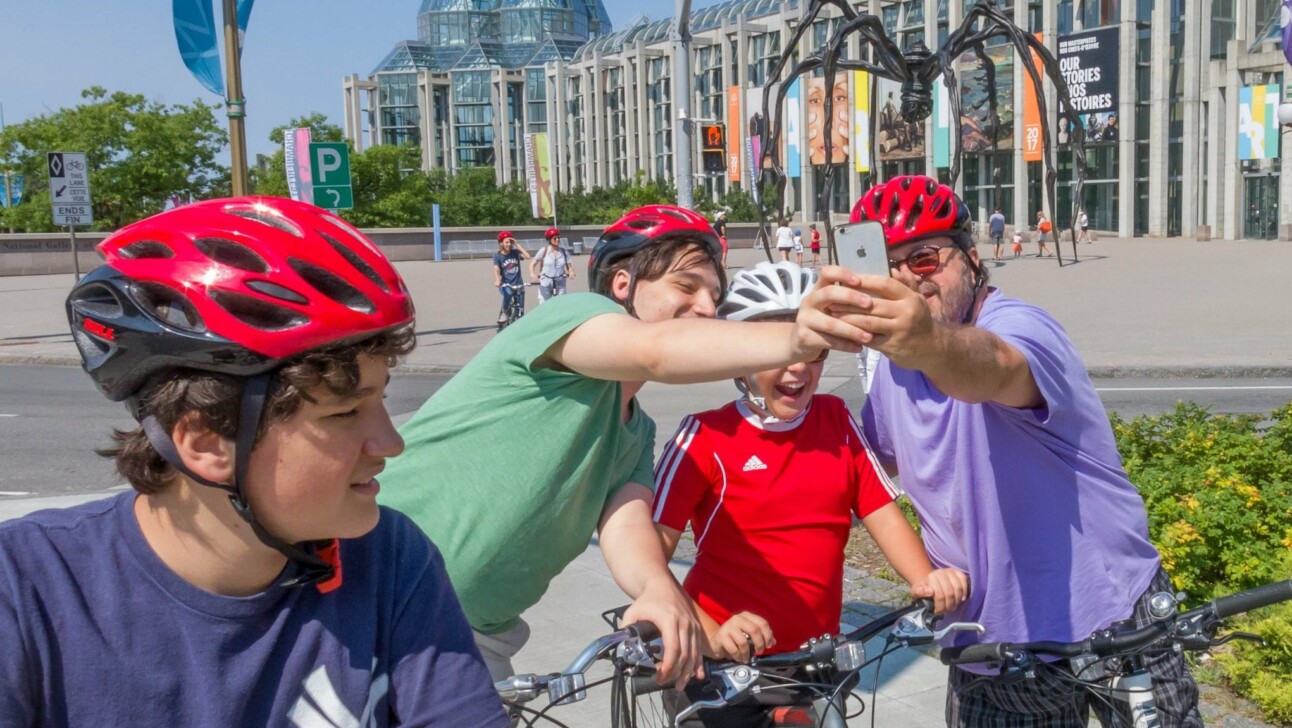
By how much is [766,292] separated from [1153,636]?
118cm

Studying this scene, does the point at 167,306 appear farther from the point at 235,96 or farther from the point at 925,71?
the point at 235,96

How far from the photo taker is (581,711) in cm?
466

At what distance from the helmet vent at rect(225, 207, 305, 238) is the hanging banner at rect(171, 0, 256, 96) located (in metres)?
12.2

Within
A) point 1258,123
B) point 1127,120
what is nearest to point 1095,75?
point 1127,120

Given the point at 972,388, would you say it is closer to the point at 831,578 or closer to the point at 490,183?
the point at 831,578

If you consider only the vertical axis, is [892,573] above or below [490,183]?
below

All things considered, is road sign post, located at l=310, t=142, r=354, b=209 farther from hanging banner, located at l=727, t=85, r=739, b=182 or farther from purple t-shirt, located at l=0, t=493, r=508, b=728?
hanging banner, located at l=727, t=85, r=739, b=182

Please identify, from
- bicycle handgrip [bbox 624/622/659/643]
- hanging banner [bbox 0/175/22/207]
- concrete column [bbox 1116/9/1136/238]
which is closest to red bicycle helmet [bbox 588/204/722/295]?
bicycle handgrip [bbox 624/622/659/643]

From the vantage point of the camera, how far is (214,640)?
156 cm

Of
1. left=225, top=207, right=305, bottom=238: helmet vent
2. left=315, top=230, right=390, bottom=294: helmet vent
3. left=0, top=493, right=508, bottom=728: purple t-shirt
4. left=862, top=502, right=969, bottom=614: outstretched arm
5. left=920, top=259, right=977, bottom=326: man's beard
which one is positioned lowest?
left=862, top=502, right=969, bottom=614: outstretched arm

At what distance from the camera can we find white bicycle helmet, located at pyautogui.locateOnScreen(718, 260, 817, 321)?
9.82 feet

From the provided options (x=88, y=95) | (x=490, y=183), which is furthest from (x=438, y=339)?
(x=490, y=183)

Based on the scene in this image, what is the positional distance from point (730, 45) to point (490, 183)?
20042mm

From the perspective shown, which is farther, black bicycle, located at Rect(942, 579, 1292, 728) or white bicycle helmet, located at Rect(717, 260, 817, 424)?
white bicycle helmet, located at Rect(717, 260, 817, 424)
